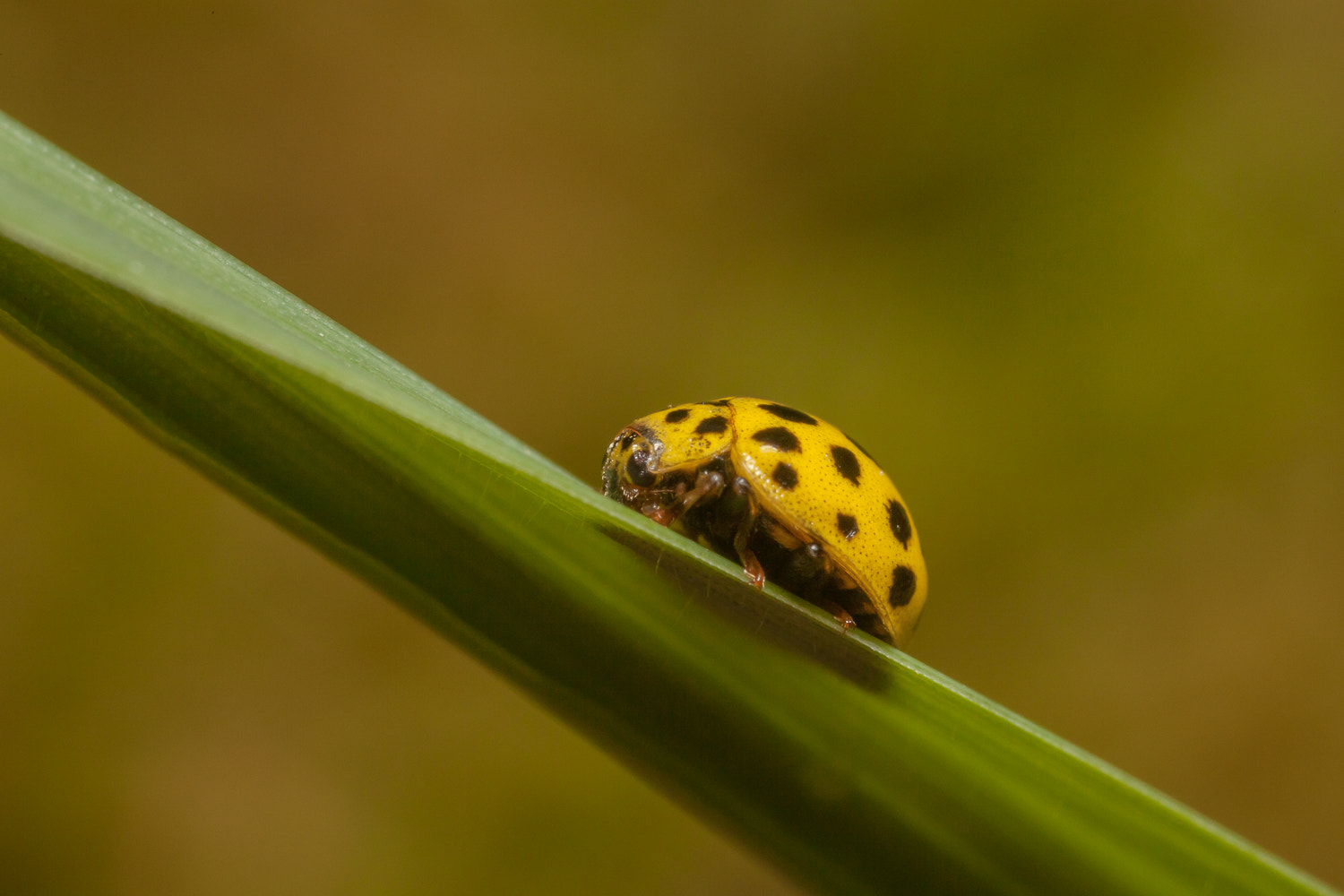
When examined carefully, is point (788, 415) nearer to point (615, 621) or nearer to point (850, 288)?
point (615, 621)

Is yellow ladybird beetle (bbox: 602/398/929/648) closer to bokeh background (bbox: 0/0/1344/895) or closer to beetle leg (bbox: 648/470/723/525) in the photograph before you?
beetle leg (bbox: 648/470/723/525)

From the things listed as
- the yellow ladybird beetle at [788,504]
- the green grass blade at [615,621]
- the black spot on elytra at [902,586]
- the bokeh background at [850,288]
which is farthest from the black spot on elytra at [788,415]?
the bokeh background at [850,288]

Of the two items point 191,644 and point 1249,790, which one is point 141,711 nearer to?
point 191,644

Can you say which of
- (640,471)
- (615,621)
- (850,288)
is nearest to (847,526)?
(640,471)

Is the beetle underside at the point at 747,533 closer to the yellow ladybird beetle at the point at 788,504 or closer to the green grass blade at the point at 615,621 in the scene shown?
the yellow ladybird beetle at the point at 788,504

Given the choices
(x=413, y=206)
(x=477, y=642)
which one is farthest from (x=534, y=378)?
(x=477, y=642)

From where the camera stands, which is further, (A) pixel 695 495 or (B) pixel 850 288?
(B) pixel 850 288
